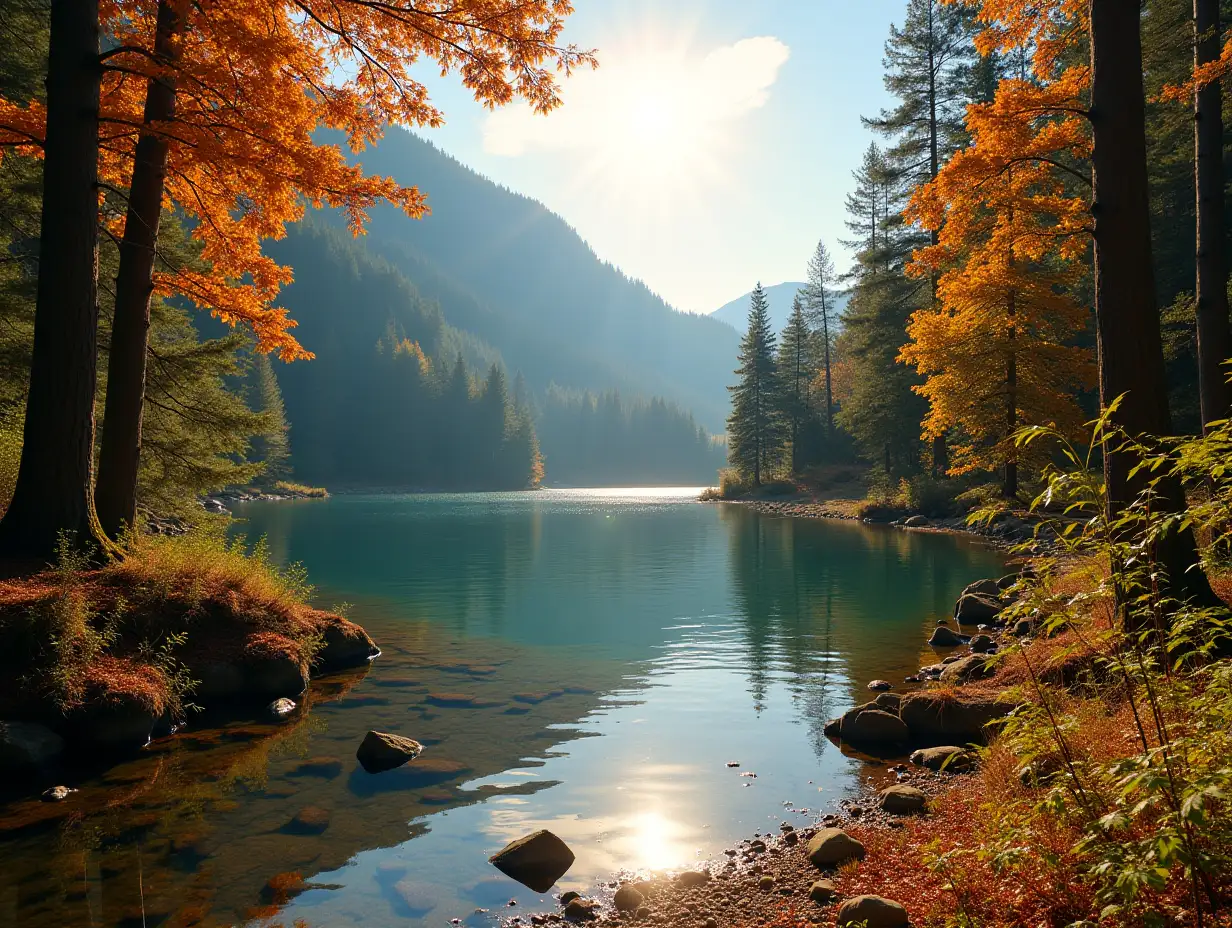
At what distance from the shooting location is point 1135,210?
24.4 feet

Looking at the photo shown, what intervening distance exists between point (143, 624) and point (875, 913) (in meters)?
8.61

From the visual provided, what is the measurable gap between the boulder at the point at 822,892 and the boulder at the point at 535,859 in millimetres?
1837

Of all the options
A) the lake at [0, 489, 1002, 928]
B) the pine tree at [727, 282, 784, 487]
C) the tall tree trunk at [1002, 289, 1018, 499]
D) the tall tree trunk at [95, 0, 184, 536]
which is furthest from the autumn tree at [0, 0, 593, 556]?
the pine tree at [727, 282, 784, 487]

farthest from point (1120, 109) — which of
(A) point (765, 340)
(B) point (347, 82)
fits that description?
(A) point (765, 340)

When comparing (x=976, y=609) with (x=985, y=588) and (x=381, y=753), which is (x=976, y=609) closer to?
A: (x=985, y=588)

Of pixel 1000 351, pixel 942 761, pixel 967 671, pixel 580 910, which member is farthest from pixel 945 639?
pixel 1000 351

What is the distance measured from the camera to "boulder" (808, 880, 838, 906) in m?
4.73

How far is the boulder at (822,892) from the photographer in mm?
4727

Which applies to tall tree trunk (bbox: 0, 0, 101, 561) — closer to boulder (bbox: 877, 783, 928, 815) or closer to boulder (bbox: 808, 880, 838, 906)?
boulder (bbox: 808, 880, 838, 906)

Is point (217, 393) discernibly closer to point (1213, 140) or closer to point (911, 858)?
point (911, 858)

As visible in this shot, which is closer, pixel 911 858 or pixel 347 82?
pixel 911 858

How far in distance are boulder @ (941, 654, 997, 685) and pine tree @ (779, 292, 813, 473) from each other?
50576mm

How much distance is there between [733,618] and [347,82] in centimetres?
1179

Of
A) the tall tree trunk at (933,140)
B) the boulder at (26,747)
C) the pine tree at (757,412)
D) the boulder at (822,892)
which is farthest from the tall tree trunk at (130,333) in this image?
the pine tree at (757,412)
